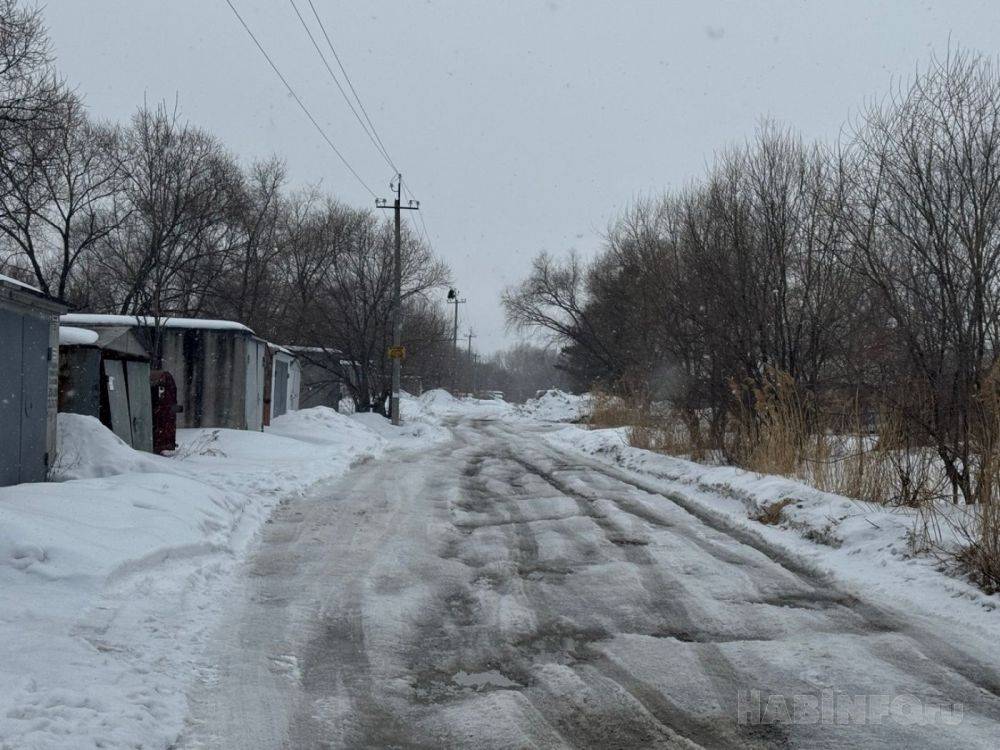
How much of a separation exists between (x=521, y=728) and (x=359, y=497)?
7509 millimetres

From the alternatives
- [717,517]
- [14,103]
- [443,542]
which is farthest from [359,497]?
[14,103]

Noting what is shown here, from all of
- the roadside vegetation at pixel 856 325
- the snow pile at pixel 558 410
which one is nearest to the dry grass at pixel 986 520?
the roadside vegetation at pixel 856 325

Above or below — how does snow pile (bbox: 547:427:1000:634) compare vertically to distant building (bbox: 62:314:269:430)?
below

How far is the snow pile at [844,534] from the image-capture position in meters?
5.45

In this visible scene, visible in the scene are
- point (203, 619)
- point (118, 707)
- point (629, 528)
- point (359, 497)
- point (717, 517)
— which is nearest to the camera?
point (118, 707)

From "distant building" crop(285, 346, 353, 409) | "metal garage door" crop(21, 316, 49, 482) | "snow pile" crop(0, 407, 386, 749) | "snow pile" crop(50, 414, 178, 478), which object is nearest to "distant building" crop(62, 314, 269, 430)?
"snow pile" crop(50, 414, 178, 478)

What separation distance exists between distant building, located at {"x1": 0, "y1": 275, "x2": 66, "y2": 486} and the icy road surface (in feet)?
11.8

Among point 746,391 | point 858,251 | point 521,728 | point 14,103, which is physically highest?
point 14,103

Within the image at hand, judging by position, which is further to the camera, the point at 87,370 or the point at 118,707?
the point at 87,370

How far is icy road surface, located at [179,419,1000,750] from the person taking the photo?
11.5 feet

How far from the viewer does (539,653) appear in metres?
Result: 4.49

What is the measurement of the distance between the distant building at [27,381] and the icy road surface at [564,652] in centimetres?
361

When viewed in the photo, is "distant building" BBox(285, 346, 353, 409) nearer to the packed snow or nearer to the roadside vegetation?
the roadside vegetation

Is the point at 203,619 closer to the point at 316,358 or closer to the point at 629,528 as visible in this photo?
the point at 629,528
